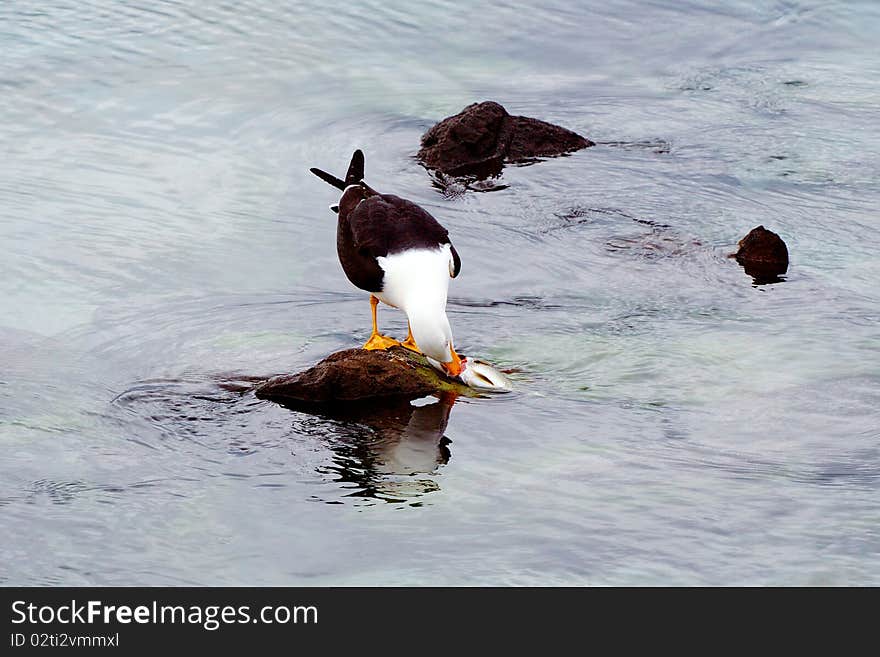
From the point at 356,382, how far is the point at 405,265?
3.00 ft

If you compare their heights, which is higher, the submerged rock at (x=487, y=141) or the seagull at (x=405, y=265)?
the submerged rock at (x=487, y=141)

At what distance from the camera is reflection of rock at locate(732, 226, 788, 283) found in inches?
518

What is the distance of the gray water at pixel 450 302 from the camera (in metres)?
8.17

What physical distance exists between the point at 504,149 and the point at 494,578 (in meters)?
9.58

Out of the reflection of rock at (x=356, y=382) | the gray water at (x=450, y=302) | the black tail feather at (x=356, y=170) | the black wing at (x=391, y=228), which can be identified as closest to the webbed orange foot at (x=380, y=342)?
the reflection of rock at (x=356, y=382)

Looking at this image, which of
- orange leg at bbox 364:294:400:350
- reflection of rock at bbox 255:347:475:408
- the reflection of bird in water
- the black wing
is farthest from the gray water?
the black wing

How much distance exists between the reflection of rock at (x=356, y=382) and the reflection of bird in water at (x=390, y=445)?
0.08 m

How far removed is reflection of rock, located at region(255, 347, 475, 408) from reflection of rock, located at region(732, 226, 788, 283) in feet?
14.0

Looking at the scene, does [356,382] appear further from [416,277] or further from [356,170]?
[356,170]

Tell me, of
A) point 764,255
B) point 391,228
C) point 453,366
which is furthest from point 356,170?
point 764,255

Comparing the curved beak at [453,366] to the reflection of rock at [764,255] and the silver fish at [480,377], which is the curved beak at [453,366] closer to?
the silver fish at [480,377]

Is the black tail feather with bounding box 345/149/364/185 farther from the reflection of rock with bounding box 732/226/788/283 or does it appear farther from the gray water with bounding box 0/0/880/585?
the reflection of rock with bounding box 732/226/788/283

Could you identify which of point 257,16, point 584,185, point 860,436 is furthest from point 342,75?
point 860,436

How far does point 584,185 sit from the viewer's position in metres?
15.4
